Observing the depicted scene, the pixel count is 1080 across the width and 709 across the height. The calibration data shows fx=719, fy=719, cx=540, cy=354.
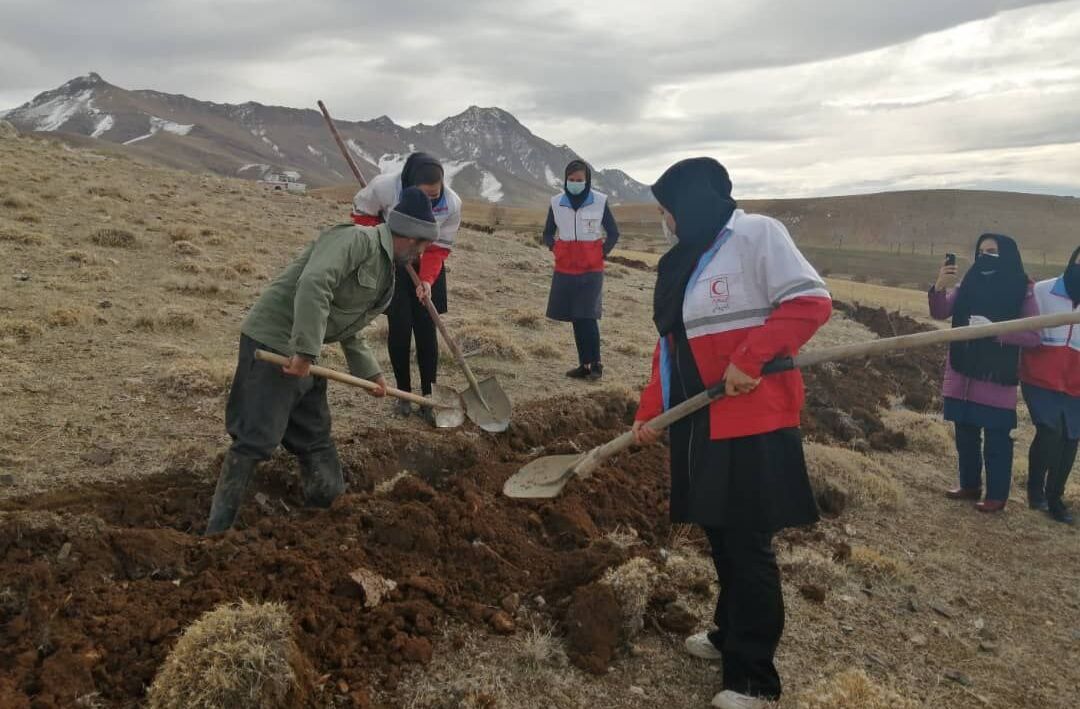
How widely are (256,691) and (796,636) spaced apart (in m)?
2.45

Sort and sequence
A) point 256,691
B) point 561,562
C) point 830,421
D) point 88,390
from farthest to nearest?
point 830,421
point 88,390
point 561,562
point 256,691

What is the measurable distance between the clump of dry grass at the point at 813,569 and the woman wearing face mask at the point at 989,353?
2113 mm

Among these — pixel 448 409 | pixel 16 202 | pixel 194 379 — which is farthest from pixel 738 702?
pixel 16 202

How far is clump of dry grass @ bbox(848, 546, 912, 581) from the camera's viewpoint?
4.19 metres

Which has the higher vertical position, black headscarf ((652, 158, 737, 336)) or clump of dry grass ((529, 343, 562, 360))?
black headscarf ((652, 158, 737, 336))

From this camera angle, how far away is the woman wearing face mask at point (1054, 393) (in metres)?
5.05

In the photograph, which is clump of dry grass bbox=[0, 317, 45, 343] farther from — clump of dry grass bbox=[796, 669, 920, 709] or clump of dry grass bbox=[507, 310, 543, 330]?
clump of dry grass bbox=[796, 669, 920, 709]

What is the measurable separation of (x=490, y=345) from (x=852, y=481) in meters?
3.99

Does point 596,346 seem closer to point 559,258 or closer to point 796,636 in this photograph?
point 559,258

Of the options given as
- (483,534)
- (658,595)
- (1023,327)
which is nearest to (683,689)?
(658,595)

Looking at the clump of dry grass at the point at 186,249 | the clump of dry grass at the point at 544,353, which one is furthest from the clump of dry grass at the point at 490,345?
the clump of dry grass at the point at 186,249

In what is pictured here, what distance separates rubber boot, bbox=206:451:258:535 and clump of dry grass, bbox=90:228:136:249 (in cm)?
908

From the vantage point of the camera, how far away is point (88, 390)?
5477 mm

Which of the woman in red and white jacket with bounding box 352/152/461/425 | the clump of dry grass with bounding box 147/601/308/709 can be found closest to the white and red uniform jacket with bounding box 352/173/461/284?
the woman in red and white jacket with bounding box 352/152/461/425
